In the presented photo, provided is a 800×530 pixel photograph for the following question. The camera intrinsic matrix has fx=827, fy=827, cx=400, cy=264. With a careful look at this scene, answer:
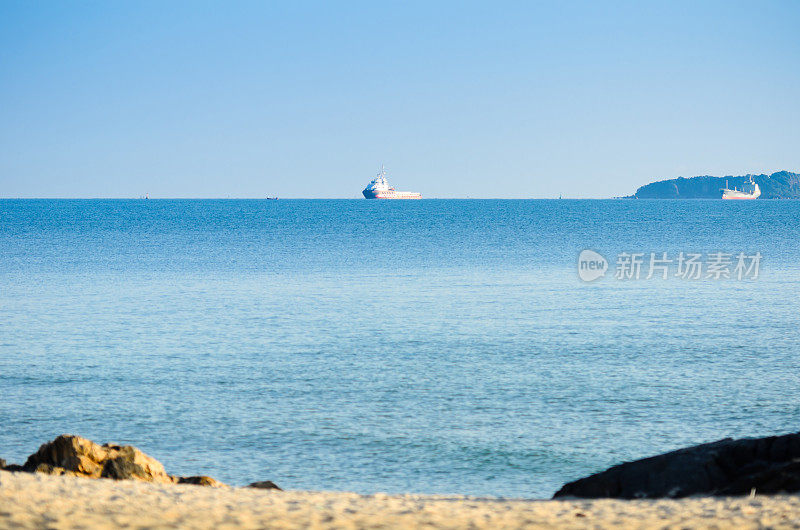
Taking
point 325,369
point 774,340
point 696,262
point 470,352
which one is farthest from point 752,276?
point 325,369

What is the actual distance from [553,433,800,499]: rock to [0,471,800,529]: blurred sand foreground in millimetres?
461

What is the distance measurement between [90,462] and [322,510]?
13.0 ft

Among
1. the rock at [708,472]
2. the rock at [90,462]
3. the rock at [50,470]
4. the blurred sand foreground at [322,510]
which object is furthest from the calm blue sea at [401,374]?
A: the blurred sand foreground at [322,510]

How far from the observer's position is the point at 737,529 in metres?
7.27

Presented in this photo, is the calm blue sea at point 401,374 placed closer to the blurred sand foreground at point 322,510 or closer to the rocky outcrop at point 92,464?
the rocky outcrop at point 92,464

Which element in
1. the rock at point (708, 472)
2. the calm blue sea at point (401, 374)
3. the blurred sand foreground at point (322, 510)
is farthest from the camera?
the calm blue sea at point (401, 374)

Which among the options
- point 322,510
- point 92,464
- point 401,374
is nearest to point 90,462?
point 92,464

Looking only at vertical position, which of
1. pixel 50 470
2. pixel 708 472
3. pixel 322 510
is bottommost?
pixel 50 470

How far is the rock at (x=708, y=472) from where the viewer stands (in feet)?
29.1

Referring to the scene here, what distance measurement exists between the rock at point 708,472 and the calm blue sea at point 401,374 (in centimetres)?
351

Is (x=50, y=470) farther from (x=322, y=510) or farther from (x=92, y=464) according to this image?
(x=322, y=510)

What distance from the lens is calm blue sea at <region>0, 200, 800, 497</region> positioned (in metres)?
14.4

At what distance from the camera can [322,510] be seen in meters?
8.26

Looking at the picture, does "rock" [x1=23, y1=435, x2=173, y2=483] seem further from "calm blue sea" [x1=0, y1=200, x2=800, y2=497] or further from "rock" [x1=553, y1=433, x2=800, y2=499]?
"rock" [x1=553, y1=433, x2=800, y2=499]
